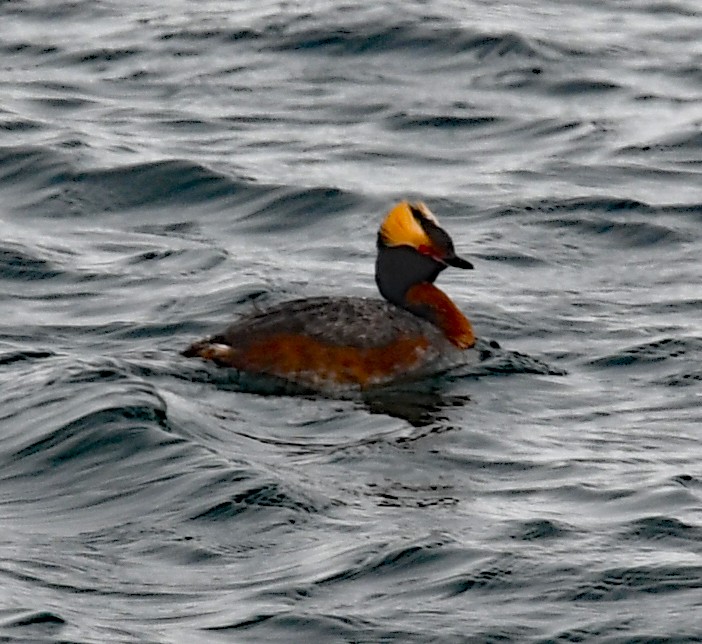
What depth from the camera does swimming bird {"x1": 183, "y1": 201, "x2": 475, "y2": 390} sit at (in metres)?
12.4

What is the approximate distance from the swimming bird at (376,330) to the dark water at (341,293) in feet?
0.62

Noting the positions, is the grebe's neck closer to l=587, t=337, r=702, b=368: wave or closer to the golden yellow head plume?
the golden yellow head plume

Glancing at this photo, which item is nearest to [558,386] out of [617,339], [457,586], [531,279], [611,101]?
[617,339]

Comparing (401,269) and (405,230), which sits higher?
(405,230)

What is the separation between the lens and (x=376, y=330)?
12.8 m

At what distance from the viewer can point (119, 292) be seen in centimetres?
1439

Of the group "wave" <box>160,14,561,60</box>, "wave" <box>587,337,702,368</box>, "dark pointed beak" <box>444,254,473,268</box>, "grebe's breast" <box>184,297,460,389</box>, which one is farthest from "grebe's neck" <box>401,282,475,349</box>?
"wave" <box>160,14,561,60</box>

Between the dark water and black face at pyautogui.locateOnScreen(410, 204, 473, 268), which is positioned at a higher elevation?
black face at pyautogui.locateOnScreen(410, 204, 473, 268)

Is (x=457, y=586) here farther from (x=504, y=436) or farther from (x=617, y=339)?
(x=617, y=339)

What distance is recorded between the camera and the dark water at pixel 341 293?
929 centimetres

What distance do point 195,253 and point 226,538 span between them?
18.7ft

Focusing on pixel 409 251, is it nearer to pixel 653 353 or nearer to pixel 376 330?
pixel 376 330

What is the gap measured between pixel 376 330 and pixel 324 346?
425 millimetres

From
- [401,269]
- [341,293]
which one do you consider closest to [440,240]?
[401,269]
